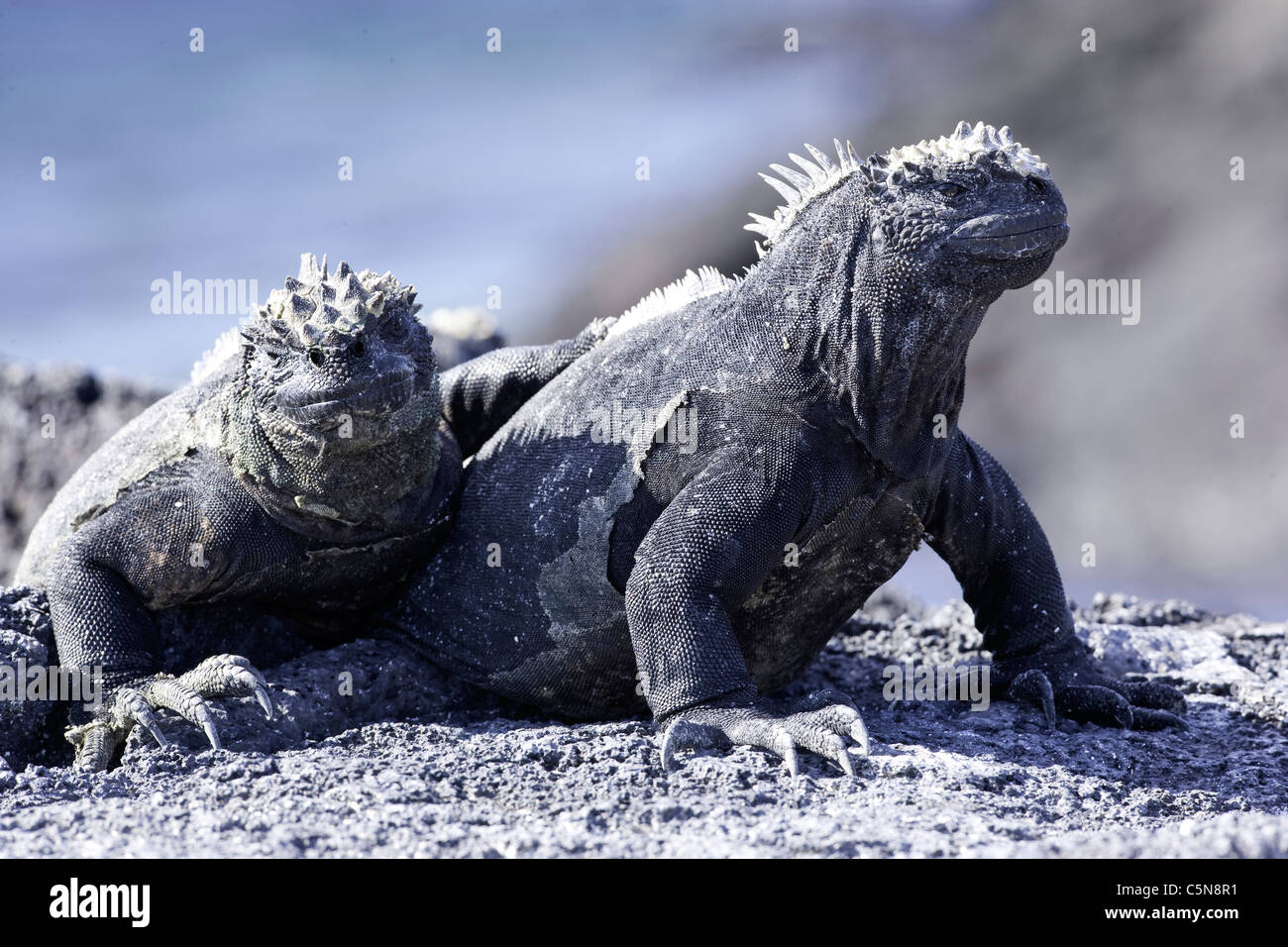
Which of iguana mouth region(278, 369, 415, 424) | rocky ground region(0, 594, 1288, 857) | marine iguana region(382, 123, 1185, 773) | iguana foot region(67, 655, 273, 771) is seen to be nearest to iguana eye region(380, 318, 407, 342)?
iguana mouth region(278, 369, 415, 424)

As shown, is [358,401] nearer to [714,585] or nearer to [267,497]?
[267,497]

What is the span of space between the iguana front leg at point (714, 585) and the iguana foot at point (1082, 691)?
1204 millimetres

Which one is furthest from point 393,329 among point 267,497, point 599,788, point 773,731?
point 773,731

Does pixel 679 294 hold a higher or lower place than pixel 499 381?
higher

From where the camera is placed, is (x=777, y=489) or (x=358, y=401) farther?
(x=777, y=489)

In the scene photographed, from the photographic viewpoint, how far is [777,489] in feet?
16.9

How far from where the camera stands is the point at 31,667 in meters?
5.61

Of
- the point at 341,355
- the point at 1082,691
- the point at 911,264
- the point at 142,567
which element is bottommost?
the point at 1082,691

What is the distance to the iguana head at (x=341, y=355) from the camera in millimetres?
4996

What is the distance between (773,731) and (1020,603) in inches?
70.3

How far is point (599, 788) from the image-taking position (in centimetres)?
464

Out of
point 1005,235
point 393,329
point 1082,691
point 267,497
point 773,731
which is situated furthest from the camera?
point 1082,691

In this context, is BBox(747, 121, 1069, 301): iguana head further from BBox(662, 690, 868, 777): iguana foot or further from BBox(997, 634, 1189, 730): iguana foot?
BBox(997, 634, 1189, 730): iguana foot

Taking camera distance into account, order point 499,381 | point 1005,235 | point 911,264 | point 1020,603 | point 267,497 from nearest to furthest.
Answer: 1. point 1005,235
2. point 911,264
3. point 267,497
4. point 1020,603
5. point 499,381
